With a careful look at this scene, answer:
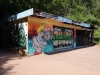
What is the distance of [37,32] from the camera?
11.3 m

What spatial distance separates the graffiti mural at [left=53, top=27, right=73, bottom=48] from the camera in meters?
13.5

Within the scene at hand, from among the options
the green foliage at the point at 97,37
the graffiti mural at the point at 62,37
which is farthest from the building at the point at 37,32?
the green foliage at the point at 97,37

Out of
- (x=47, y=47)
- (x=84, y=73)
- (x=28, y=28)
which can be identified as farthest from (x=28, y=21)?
(x=84, y=73)

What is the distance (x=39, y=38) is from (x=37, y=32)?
50cm

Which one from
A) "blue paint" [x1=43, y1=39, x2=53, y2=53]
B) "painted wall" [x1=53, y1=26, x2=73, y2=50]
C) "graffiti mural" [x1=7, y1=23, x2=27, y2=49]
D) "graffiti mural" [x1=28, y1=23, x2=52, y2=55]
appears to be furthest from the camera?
"painted wall" [x1=53, y1=26, x2=73, y2=50]

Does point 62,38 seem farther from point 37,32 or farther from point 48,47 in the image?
point 37,32

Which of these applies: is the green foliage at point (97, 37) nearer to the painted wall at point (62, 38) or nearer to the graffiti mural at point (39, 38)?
the painted wall at point (62, 38)

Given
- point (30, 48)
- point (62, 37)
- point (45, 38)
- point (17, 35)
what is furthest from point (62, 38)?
point (30, 48)

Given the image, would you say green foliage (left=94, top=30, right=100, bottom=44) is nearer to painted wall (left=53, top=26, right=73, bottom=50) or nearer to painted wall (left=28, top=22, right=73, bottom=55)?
painted wall (left=53, top=26, right=73, bottom=50)

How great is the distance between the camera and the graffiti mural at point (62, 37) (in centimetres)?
1350

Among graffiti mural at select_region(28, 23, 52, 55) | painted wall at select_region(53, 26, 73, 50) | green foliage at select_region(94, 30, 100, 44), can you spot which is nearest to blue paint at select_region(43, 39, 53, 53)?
graffiti mural at select_region(28, 23, 52, 55)

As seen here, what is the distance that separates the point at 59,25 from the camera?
13711 mm

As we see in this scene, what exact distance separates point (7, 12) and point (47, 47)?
7.15 m

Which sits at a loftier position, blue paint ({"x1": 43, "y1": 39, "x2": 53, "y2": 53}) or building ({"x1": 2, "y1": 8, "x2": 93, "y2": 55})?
building ({"x1": 2, "y1": 8, "x2": 93, "y2": 55})
